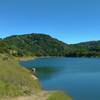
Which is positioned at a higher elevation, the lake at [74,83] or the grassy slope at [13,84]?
the grassy slope at [13,84]

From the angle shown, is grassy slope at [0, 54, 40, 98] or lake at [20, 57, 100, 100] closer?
grassy slope at [0, 54, 40, 98]

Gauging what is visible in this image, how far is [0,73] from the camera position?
44250 millimetres

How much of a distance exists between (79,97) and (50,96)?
6.75 m

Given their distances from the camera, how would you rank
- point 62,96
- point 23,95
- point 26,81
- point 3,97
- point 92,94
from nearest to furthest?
point 3,97, point 23,95, point 62,96, point 26,81, point 92,94

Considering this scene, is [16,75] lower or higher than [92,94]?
higher

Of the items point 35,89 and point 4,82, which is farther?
point 35,89

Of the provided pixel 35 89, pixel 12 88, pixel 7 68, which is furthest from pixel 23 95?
pixel 7 68

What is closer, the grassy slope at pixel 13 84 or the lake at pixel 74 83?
the grassy slope at pixel 13 84

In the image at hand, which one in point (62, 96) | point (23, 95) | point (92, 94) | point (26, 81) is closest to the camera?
point (23, 95)

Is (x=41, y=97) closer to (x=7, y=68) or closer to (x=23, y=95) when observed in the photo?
(x=23, y=95)

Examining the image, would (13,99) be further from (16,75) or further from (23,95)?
(16,75)

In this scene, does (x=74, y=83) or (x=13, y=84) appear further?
(x=74, y=83)

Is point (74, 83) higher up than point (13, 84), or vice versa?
point (13, 84)

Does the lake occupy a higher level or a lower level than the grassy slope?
lower
